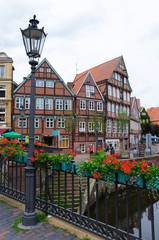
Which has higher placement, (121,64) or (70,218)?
(121,64)

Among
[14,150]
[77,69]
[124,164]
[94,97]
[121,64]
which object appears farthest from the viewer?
[77,69]

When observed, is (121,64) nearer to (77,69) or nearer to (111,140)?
(77,69)

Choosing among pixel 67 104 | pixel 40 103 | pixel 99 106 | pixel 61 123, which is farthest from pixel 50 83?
pixel 99 106

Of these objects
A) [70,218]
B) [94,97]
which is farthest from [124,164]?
[94,97]

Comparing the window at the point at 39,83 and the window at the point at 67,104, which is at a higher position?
the window at the point at 39,83

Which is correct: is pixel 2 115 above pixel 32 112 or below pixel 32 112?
above

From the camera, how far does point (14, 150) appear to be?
5.12 metres

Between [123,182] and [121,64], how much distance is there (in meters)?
31.3

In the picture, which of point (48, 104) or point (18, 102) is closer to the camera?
point (18, 102)

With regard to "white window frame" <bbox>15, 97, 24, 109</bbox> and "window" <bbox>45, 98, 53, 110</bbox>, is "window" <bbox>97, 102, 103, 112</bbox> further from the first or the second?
"white window frame" <bbox>15, 97, 24, 109</bbox>

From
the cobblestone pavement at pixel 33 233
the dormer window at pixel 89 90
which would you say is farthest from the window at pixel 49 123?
the cobblestone pavement at pixel 33 233

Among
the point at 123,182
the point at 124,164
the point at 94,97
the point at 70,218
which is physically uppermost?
the point at 94,97

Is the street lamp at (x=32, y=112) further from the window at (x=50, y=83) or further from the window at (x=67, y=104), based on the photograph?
the window at (x=67, y=104)

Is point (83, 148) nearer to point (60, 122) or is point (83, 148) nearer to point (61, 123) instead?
point (61, 123)
